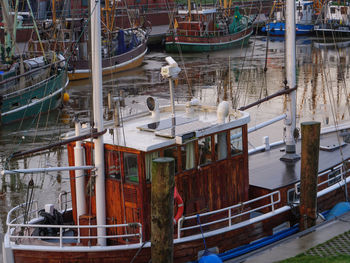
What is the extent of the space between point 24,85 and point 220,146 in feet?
70.3

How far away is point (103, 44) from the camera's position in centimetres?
4834

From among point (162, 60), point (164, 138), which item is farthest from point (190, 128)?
point (162, 60)

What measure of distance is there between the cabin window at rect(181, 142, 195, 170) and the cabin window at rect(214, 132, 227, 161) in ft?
2.50

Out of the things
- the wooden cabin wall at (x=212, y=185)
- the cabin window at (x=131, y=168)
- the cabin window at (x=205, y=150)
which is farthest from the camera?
the cabin window at (x=205, y=150)

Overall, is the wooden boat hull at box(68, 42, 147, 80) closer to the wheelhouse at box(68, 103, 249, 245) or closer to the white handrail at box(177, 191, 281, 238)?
the wheelhouse at box(68, 103, 249, 245)

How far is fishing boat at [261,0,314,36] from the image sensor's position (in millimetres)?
70312

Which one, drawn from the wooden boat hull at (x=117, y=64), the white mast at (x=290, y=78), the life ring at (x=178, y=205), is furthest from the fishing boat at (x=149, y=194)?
the wooden boat hull at (x=117, y=64)

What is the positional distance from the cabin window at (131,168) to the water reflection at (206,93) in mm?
4773

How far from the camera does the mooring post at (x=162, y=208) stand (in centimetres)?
1214

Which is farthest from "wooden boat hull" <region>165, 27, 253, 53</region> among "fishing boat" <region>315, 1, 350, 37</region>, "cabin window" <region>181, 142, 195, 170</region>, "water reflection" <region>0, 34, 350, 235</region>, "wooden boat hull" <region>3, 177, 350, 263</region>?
"cabin window" <region>181, 142, 195, 170</region>

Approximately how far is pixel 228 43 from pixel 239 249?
48.3 meters

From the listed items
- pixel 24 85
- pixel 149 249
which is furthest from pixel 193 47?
pixel 149 249

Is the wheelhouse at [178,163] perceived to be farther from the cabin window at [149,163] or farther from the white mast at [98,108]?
the white mast at [98,108]

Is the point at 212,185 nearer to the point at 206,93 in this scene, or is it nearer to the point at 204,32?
the point at 206,93
